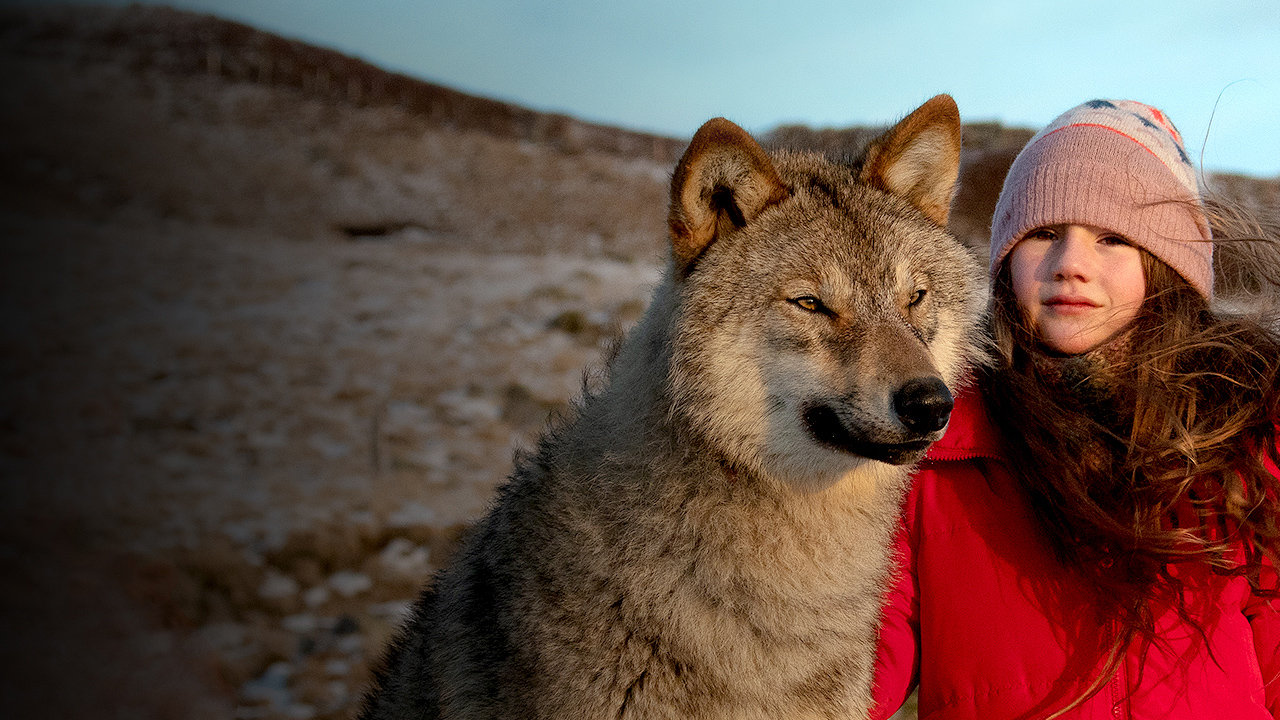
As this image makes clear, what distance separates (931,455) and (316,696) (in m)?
4.49

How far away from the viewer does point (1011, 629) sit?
9.02ft

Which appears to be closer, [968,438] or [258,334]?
[968,438]

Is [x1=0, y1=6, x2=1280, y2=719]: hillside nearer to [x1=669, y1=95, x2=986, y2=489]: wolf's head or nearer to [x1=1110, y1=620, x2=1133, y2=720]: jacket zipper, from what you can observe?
[x1=669, y1=95, x2=986, y2=489]: wolf's head

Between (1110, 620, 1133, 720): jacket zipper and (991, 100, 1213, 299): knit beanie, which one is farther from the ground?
(991, 100, 1213, 299): knit beanie

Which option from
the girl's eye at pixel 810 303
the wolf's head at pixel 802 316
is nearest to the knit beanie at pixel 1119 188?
the wolf's head at pixel 802 316

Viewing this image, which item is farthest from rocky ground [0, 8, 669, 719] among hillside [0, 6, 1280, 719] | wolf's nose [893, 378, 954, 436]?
wolf's nose [893, 378, 954, 436]

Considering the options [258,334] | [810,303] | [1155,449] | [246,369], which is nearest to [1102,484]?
[1155,449]

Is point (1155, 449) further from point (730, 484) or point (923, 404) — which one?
point (730, 484)

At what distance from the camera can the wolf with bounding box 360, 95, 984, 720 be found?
238 cm

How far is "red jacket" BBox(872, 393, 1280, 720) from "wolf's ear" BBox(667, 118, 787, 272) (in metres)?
1.05

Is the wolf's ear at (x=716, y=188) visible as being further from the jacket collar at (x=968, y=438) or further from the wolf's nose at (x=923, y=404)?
the jacket collar at (x=968, y=438)

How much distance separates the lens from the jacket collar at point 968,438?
2895 mm

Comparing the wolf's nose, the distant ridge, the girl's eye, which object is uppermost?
the girl's eye

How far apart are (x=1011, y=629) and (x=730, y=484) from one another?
110cm
